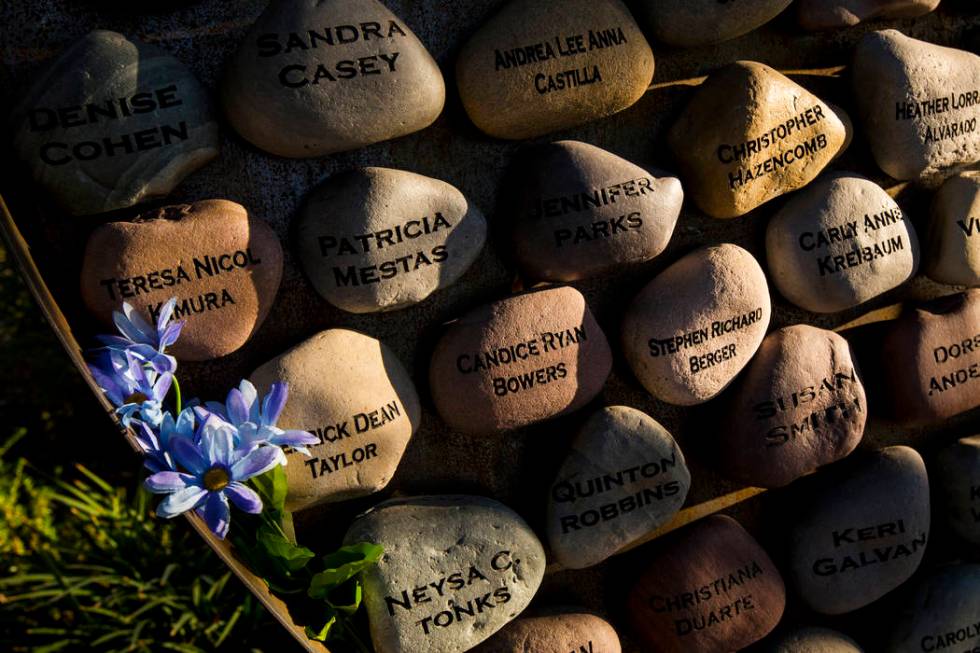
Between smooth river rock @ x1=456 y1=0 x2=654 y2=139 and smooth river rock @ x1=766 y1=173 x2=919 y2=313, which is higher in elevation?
smooth river rock @ x1=456 y1=0 x2=654 y2=139

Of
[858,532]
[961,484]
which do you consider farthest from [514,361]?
[961,484]

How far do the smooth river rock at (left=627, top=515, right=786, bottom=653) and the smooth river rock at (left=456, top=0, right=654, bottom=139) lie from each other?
15.2 inches

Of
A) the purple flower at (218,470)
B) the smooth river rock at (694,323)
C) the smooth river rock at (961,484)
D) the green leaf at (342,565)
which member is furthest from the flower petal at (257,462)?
the smooth river rock at (961,484)

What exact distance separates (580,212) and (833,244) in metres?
0.25

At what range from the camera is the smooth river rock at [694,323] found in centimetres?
75

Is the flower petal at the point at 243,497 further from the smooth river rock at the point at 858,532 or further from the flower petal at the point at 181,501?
the smooth river rock at the point at 858,532

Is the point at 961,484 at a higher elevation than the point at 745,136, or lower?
lower

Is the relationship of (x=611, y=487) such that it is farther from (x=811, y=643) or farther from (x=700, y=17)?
(x=700, y=17)

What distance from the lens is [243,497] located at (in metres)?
0.58

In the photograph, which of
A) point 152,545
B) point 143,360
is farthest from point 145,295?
point 152,545

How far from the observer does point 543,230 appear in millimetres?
704

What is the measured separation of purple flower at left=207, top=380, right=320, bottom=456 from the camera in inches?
23.3

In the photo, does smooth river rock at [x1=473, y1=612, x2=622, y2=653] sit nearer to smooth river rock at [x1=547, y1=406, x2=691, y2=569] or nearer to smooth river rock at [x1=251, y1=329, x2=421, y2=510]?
smooth river rock at [x1=547, y1=406, x2=691, y2=569]

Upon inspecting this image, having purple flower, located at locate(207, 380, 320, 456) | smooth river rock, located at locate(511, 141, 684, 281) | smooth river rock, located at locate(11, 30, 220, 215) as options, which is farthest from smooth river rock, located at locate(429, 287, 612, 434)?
smooth river rock, located at locate(11, 30, 220, 215)
